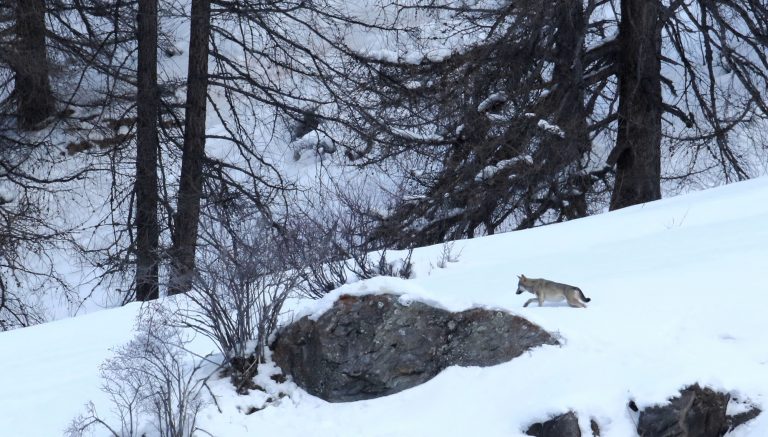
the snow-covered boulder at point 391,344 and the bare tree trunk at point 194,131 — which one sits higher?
the bare tree trunk at point 194,131

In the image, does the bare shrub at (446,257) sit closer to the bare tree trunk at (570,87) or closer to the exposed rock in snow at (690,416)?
the exposed rock in snow at (690,416)

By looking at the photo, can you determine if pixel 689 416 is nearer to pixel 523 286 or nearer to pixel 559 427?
pixel 559 427

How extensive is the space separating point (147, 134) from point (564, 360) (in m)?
9.37

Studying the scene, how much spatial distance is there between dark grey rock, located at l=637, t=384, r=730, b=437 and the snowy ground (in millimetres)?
64

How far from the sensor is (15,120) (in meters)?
18.9

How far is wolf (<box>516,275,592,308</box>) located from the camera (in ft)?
23.0

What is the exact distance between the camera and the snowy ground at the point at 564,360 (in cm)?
586

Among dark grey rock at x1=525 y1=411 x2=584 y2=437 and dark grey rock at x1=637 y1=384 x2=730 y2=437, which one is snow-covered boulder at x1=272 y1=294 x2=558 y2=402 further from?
dark grey rock at x1=637 y1=384 x2=730 y2=437

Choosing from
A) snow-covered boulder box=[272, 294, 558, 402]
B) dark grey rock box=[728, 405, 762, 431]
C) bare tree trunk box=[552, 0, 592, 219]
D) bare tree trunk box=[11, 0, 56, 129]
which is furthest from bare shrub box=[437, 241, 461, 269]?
bare tree trunk box=[11, 0, 56, 129]

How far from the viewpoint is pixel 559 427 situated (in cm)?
564

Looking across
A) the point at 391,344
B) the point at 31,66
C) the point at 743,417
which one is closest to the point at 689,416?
the point at 743,417

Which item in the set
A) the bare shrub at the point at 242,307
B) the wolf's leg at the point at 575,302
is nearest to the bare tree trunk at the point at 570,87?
the wolf's leg at the point at 575,302

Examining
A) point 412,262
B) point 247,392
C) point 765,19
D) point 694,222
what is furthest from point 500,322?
point 765,19

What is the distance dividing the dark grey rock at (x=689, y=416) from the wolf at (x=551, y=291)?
1.32m
